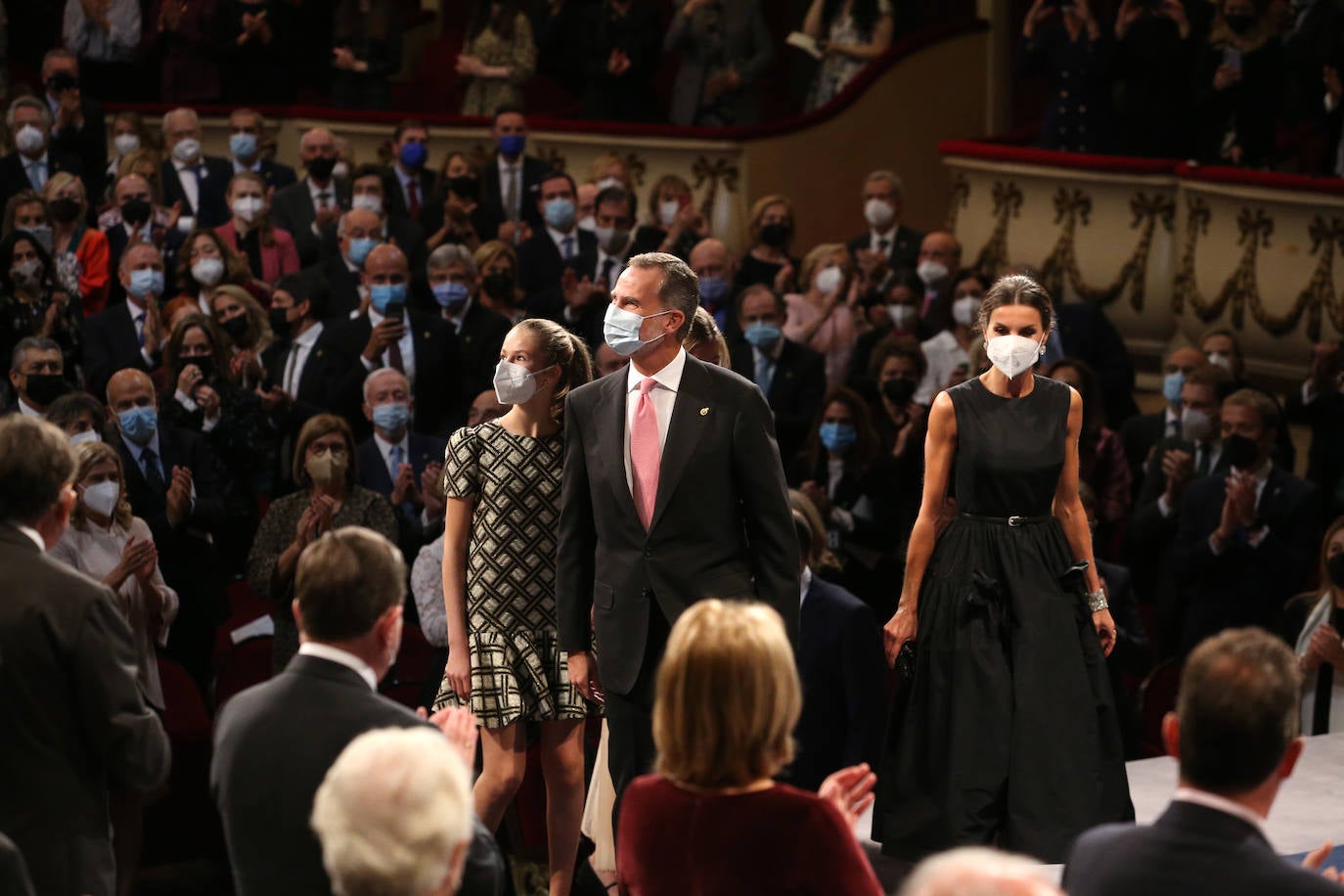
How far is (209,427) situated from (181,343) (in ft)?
1.17

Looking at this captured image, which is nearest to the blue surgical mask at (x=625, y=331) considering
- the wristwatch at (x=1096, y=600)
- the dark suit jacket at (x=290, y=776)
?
the wristwatch at (x=1096, y=600)

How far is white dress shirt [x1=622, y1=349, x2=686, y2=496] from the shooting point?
14.2 feet

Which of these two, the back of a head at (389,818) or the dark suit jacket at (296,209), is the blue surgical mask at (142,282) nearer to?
the dark suit jacket at (296,209)

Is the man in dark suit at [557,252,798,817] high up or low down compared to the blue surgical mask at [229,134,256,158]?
down

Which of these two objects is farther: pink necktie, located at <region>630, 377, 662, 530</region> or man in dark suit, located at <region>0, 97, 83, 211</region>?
man in dark suit, located at <region>0, 97, 83, 211</region>

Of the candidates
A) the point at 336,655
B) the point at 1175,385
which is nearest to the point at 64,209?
the point at 1175,385

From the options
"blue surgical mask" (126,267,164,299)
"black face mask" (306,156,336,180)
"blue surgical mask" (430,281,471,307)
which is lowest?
"blue surgical mask" (430,281,471,307)

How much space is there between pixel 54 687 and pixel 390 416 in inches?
154

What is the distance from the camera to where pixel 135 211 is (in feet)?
31.9

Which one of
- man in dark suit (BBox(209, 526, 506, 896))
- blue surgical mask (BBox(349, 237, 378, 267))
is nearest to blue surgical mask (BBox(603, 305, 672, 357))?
man in dark suit (BBox(209, 526, 506, 896))

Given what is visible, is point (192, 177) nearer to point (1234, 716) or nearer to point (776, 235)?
point (776, 235)

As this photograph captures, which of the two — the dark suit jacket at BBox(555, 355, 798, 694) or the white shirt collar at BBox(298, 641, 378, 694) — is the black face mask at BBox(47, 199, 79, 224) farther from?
the white shirt collar at BBox(298, 641, 378, 694)

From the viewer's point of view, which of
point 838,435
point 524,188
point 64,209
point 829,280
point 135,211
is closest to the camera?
point 838,435

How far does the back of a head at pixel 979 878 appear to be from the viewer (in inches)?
85.8
